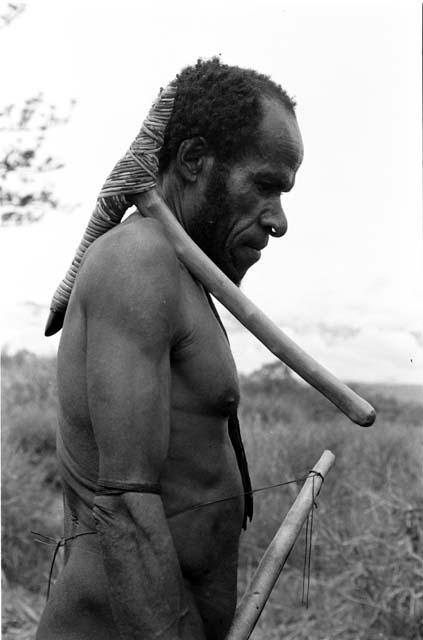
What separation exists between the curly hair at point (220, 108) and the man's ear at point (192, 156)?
1 cm

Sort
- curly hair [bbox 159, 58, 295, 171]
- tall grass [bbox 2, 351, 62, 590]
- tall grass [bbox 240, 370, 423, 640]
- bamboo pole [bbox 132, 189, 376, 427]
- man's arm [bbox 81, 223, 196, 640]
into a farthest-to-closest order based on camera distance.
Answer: tall grass [bbox 2, 351, 62, 590] → tall grass [bbox 240, 370, 423, 640] → curly hair [bbox 159, 58, 295, 171] → bamboo pole [bbox 132, 189, 376, 427] → man's arm [bbox 81, 223, 196, 640]

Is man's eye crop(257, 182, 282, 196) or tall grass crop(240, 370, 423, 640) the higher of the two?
man's eye crop(257, 182, 282, 196)

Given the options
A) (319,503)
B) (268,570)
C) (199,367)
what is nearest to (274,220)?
(199,367)

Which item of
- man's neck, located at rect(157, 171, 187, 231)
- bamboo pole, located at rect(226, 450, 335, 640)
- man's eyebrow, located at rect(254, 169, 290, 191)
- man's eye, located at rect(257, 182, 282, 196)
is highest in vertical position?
man's eyebrow, located at rect(254, 169, 290, 191)

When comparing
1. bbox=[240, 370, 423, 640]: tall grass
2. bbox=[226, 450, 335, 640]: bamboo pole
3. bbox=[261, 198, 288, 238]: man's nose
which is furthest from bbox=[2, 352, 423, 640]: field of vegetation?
bbox=[261, 198, 288, 238]: man's nose

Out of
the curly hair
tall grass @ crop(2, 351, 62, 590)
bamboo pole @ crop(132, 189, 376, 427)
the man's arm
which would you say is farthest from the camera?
tall grass @ crop(2, 351, 62, 590)

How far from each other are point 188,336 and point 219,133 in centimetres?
41

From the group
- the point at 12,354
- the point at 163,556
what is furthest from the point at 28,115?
the point at 163,556

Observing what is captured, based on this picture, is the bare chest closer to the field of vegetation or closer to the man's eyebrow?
the man's eyebrow

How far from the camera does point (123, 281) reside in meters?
1.81

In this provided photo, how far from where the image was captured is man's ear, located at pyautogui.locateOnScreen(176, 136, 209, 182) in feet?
6.62

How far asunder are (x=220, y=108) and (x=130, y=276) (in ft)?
1.34

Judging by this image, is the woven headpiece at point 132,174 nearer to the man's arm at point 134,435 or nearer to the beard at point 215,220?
the beard at point 215,220

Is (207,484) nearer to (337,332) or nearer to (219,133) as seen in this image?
(219,133)
